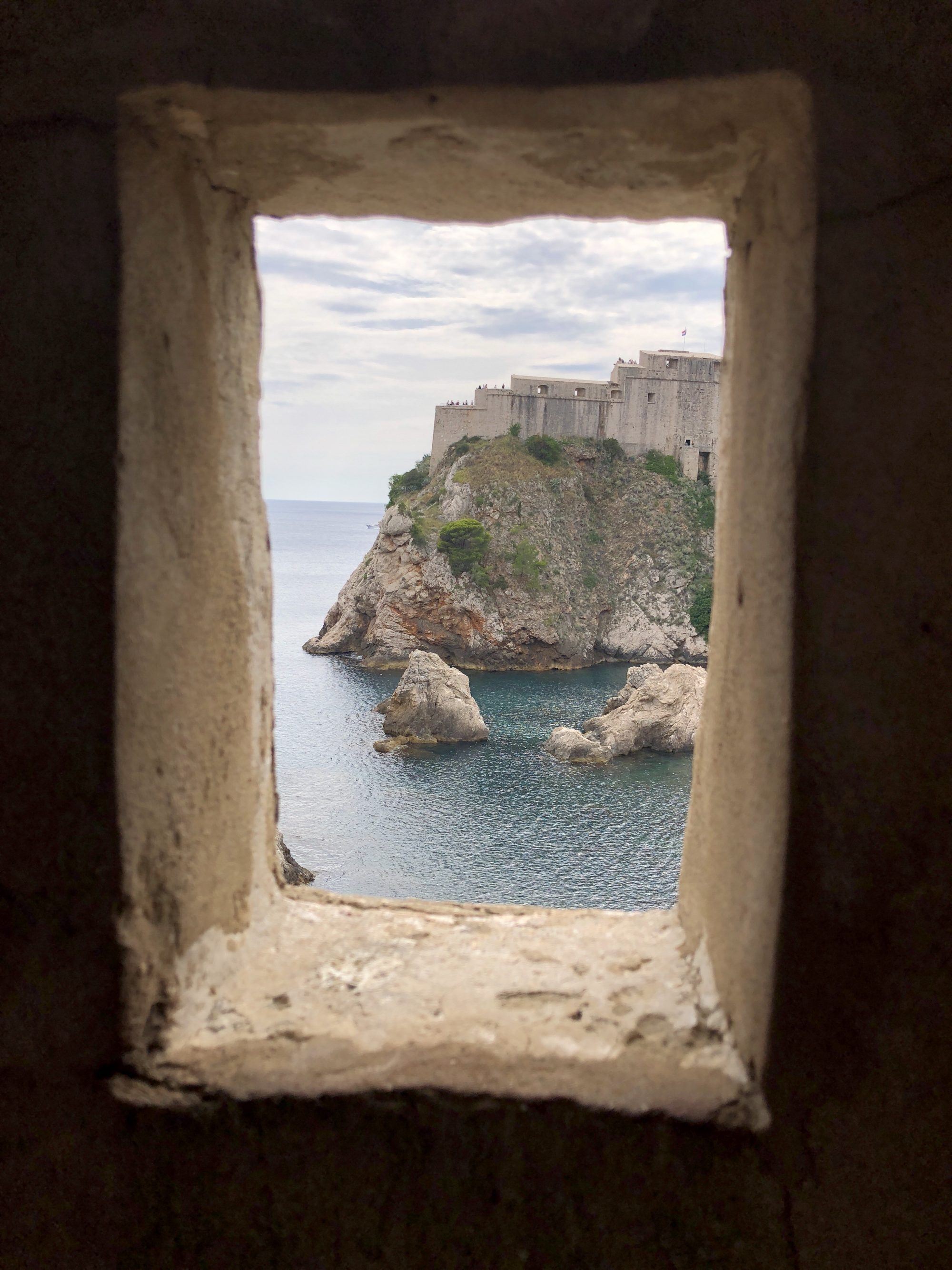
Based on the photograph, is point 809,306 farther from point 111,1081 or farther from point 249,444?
point 111,1081

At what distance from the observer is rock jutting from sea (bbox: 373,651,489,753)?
27984 mm

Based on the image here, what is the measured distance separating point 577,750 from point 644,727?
251 cm

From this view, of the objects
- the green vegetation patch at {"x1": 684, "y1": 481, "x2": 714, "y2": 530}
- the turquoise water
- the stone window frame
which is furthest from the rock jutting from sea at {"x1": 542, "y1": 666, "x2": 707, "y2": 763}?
the stone window frame

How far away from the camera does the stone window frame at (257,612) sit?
1247mm

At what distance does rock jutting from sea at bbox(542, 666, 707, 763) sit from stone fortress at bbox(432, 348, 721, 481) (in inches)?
676

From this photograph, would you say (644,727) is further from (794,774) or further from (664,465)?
(794,774)

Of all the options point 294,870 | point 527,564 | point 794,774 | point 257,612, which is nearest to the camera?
point 794,774

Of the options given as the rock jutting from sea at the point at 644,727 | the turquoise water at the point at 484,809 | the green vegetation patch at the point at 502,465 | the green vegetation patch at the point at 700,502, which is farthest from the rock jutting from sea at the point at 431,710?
the green vegetation patch at the point at 700,502

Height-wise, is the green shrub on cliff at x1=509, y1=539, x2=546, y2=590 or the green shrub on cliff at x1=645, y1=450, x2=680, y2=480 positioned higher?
the green shrub on cliff at x1=645, y1=450, x2=680, y2=480

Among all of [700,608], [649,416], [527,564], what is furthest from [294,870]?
[649,416]

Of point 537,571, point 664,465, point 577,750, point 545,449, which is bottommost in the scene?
point 577,750

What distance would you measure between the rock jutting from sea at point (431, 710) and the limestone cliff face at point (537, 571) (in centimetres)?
941

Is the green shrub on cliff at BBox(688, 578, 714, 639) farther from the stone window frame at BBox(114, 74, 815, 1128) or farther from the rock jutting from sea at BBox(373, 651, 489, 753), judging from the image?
the stone window frame at BBox(114, 74, 815, 1128)

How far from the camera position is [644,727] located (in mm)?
27688
